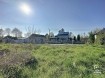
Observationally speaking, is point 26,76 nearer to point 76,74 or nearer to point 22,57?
point 76,74

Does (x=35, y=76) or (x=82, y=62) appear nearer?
(x=35, y=76)

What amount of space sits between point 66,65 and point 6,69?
112 inches

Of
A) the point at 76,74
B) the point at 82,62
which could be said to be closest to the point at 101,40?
the point at 82,62

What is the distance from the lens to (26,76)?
6.67 meters

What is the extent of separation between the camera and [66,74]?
6.66 meters

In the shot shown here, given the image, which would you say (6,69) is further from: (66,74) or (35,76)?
(66,74)

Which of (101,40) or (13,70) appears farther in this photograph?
(101,40)

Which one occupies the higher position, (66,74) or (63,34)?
(63,34)

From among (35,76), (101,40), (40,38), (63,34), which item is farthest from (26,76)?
(63,34)

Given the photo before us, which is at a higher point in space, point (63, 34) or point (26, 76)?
point (63, 34)

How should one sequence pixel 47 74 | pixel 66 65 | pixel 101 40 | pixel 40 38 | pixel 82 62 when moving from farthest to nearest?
pixel 40 38, pixel 101 40, pixel 82 62, pixel 66 65, pixel 47 74

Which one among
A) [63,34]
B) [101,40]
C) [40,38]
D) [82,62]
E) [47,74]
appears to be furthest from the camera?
[63,34]

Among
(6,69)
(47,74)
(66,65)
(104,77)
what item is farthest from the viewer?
(66,65)

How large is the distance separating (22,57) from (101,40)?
22.7 m
